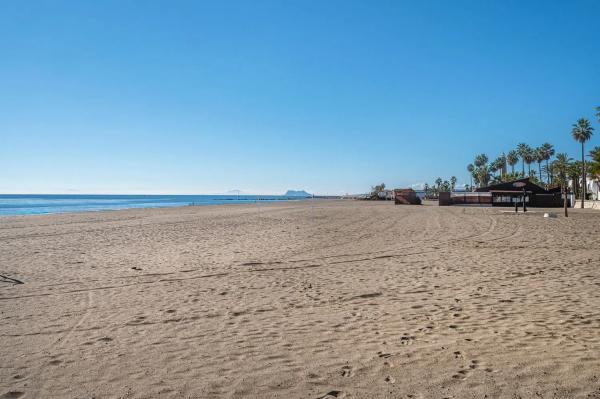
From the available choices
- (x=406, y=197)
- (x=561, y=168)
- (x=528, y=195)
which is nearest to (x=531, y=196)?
(x=528, y=195)

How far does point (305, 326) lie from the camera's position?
5746 mm

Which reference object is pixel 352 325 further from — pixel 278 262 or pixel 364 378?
pixel 278 262

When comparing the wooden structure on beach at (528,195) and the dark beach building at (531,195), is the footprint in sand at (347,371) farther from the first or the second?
the dark beach building at (531,195)

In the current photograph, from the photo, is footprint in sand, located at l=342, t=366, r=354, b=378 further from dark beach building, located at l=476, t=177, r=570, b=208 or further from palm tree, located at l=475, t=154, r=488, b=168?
palm tree, located at l=475, t=154, r=488, b=168

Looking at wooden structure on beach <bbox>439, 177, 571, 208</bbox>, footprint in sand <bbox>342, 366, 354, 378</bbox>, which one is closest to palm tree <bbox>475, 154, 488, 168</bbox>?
wooden structure on beach <bbox>439, 177, 571, 208</bbox>

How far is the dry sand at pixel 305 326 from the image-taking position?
400 cm

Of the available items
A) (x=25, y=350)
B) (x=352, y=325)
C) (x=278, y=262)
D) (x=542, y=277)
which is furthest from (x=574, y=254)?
(x=25, y=350)

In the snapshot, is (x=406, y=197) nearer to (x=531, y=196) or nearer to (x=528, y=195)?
(x=528, y=195)

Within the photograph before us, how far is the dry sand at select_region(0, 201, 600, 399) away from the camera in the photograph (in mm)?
4004

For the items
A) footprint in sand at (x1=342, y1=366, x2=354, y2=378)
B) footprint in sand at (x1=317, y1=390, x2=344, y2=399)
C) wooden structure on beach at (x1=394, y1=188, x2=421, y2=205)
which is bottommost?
footprint in sand at (x1=317, y1=390, x2=344, y2=399)

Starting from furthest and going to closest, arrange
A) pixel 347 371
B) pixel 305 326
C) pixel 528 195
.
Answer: pixel 528 195
pixel 305 326
pixel 347 371

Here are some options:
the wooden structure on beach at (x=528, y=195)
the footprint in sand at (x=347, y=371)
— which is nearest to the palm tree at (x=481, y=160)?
the wooden structure on beach at (x=528, y=195)

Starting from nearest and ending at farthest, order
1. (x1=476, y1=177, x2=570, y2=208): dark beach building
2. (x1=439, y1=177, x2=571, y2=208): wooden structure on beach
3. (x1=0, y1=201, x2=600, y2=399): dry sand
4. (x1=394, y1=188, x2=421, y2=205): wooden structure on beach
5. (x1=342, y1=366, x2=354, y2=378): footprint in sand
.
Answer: (x1=0, y1=201, x2=600, y2=399): dry sand → (x1=342, y1=366, x2=354, y2=378): footprint in sand → (x1=439, y1=177, x2=571, y2=208): wooden structure on beach → (x1=476, y1=177, x2=570, y2=208): dark beach building → (x1=394, y1=188, x2=421, y2=205): wooden structure on beach

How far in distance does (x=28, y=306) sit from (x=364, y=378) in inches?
242
